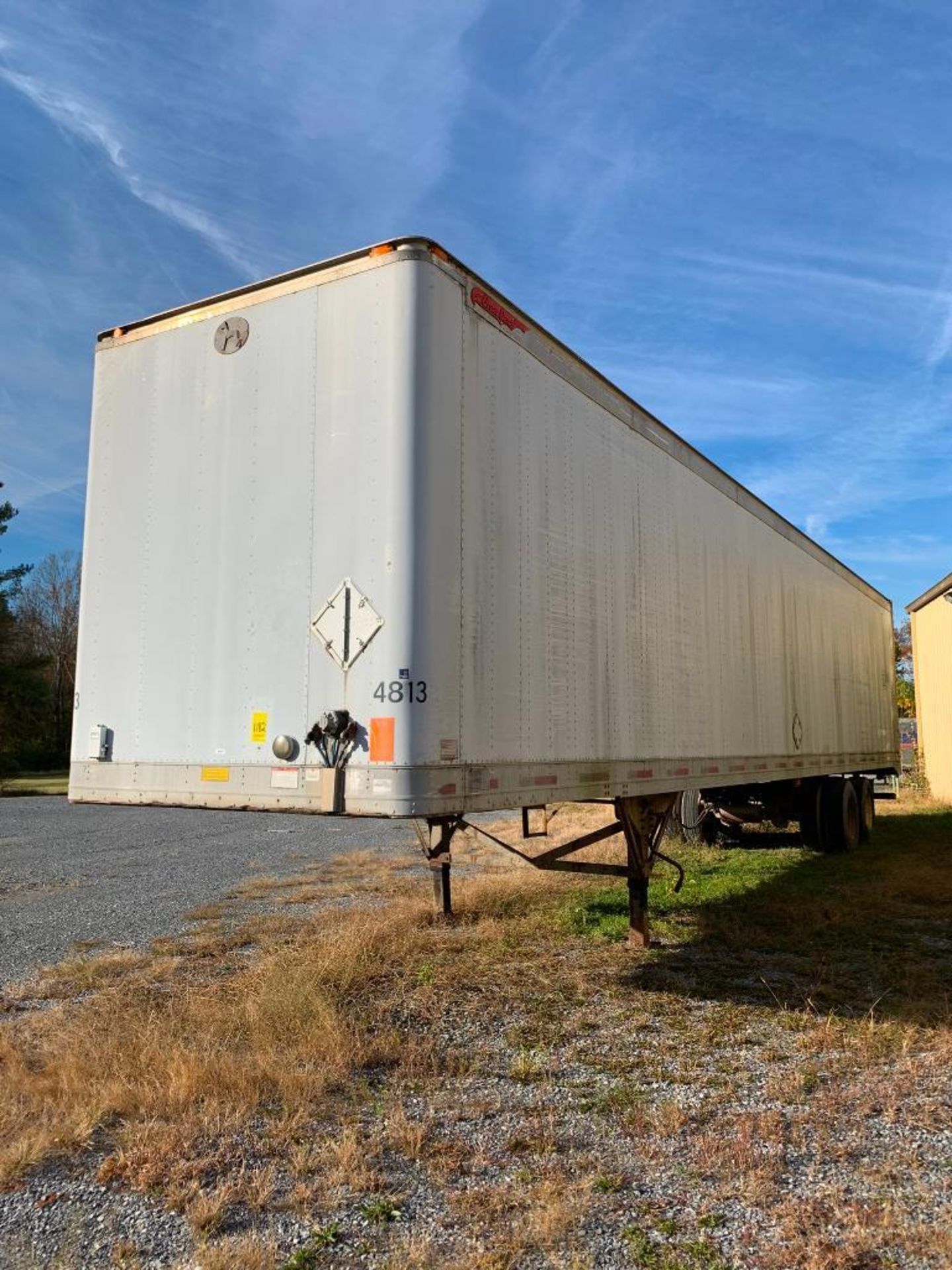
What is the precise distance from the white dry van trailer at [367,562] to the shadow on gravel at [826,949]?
126cm

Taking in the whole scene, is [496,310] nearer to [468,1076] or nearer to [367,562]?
[367,562]

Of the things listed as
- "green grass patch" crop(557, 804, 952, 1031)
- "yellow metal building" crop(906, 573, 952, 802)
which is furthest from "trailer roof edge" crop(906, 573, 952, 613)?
"green grass patch" crop(557, 804, 952, 1031)

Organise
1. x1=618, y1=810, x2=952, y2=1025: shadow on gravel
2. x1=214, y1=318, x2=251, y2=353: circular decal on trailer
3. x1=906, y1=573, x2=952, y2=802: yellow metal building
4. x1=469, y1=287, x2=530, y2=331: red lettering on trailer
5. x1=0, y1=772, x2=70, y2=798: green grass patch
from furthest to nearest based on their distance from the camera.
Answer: x1=0, y1=772, x2=70, y2=798: green grass patch
x1=906, y1=573, x2=952, y2=802: yellow metal building
x1=618, y1=810, x2=952, y2=1025: shadow on gravel
x1=214, y1=318, x2=251, y2=353: circular decal on trailer
x1=469, y1=287, x2=530, y2=331: red lettering on trailer

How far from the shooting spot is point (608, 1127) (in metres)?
4.19

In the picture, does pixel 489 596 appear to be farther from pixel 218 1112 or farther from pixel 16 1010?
pixel 16 1010

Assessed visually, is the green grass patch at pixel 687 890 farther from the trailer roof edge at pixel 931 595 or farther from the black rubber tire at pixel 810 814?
the trailer roof edge at pixel 931 595

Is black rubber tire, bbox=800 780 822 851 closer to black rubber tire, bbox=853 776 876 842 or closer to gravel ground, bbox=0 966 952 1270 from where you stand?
black rubber tire, bbox=853 776 876 842

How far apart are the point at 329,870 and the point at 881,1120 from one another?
9.20 meters

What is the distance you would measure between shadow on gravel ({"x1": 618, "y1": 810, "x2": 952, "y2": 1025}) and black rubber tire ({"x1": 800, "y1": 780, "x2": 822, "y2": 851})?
1.82 metres

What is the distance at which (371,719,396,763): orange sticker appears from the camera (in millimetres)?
4555

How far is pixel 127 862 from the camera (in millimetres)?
13398

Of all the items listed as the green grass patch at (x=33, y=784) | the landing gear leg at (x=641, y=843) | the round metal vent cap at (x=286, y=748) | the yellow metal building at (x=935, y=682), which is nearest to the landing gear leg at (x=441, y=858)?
the round metal vent cap at (x=286, y=748)

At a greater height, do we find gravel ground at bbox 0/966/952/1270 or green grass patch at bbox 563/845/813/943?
green grass patch at bbox 563/845/813/943

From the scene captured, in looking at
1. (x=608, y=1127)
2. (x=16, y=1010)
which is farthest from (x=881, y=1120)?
(x=16, y=1010)
